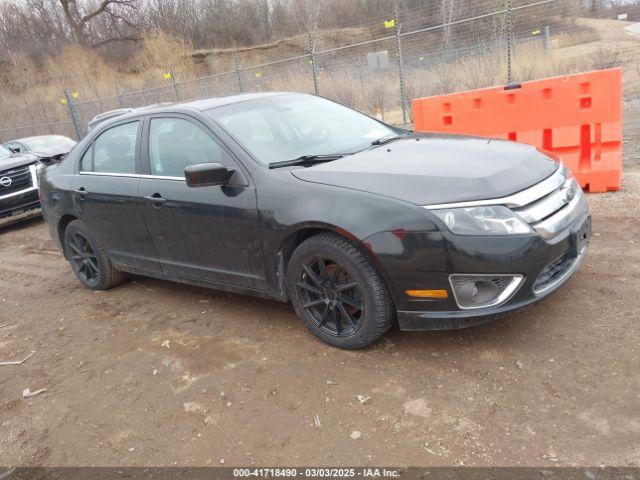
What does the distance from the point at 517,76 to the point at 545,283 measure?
44.2ft

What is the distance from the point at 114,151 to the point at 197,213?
52.4 inches

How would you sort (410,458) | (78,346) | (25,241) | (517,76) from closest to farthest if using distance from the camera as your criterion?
(410,458), (78,346), (25,241), (517,76)

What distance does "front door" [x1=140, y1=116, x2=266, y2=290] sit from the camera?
3465 millimetres

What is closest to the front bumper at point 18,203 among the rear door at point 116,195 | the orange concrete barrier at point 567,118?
the rear door at point 116,195

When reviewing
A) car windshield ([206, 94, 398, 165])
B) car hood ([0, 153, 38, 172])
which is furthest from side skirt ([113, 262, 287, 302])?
car hood ([0, 153, 38, 172])

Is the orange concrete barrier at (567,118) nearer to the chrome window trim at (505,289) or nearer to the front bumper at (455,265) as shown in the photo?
the front bumper at (455,265)

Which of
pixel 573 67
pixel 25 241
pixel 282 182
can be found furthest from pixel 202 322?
pixel 573 67

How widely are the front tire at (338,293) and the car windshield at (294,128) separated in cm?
75

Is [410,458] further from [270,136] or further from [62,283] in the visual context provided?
[62,283]

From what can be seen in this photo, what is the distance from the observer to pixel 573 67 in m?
15.6

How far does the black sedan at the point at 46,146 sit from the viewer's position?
11336 mm

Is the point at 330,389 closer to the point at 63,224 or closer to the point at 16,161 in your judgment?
the point at 63,224

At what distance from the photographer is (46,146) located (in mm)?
12062

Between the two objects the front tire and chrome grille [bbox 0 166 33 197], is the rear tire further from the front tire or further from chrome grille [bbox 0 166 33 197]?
chrome grille [bbox 0 166 33 197]
